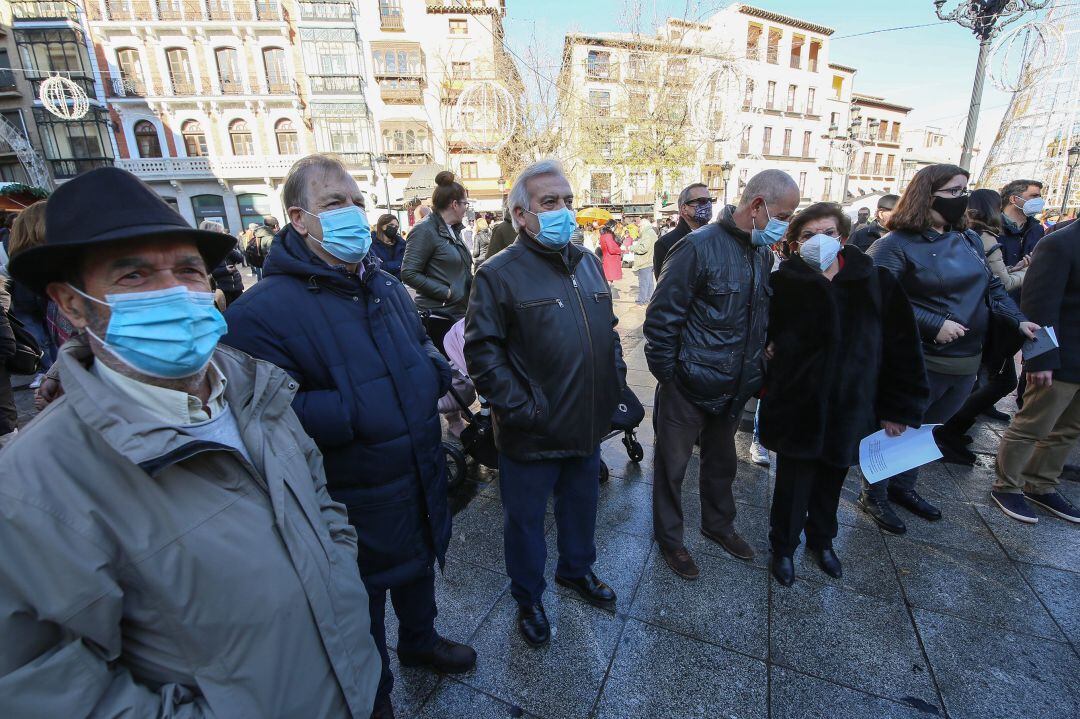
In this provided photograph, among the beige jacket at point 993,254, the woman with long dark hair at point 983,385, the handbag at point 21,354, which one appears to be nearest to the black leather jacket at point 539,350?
the woman with long dark hair at point 983,385

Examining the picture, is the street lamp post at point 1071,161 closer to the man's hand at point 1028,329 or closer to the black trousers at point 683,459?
the man's hand at point 1028,329

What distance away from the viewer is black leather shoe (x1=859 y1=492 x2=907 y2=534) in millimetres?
3102

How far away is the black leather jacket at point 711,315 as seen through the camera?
2.49 meters

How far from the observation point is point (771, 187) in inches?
96.7

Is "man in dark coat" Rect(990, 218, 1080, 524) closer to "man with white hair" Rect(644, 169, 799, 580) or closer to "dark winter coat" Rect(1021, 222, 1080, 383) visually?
"dark winter coat" Rect(1021, 222, 1080, 383)

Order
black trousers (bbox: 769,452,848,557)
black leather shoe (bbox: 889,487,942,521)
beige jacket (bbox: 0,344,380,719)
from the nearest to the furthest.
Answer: beige jacket (bbox: 0,344,380,719) → black trousers (bbox: 769,452,848,557) → black leather shoe (bbox: 889,487,942,521)

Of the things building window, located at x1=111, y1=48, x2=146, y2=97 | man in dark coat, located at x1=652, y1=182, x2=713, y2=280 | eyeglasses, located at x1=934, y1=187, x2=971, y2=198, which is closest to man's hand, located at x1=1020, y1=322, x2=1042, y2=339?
eyeglasses, located at x1=934, y1=187, x2=971, y2=198

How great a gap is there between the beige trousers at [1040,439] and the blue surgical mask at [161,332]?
4648 millimetres

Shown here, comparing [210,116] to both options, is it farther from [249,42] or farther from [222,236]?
[222,236]

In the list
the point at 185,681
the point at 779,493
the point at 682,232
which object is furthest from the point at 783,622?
the point at 682,232

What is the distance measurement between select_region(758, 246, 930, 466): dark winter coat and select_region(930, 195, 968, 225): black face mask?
814mm

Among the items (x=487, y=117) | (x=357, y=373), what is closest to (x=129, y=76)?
(x=487, y=117)

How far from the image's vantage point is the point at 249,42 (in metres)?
26.7

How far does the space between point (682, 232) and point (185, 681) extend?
4954 mm
